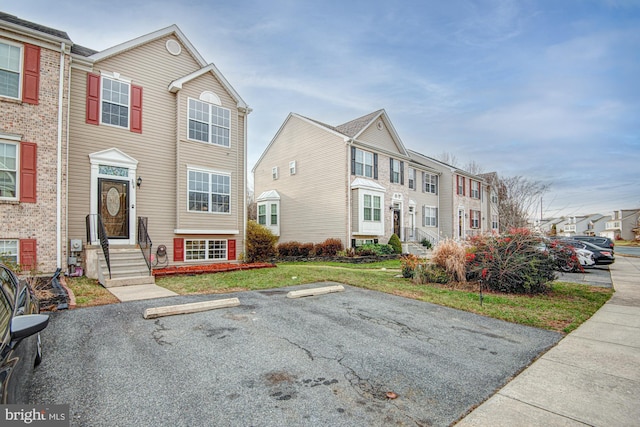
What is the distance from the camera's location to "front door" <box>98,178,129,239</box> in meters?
10.9

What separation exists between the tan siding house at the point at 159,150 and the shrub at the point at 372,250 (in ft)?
22.3

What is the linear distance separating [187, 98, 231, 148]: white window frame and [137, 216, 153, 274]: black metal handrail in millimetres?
3754

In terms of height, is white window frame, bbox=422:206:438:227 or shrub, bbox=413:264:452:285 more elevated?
white window frame, bbox=422:206:438:227

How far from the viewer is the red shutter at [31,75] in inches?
365

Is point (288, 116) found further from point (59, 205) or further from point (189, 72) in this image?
point (59, 205)

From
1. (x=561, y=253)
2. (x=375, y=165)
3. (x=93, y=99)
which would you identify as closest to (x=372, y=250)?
(x=375, y=165)

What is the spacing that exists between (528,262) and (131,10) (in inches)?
585

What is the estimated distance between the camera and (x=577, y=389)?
11.3 ft

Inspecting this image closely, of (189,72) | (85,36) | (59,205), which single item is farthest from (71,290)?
(85,36)

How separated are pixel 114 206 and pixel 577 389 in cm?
1269

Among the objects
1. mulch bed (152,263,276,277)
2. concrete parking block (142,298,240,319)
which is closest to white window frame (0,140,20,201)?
mulch bed (152,263,276,277)

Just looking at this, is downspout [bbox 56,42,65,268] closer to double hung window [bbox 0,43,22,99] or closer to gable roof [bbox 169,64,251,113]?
double hung window [bbox 0,43,22,99]

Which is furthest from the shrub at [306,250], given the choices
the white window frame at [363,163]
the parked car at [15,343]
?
the parked car at [15,343]

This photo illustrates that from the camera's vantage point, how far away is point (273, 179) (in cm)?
2353
